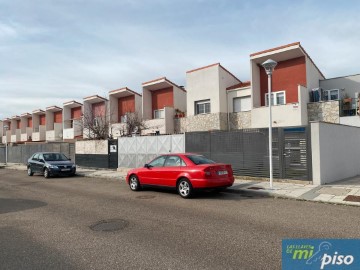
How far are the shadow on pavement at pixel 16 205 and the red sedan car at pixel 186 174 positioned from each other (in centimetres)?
384

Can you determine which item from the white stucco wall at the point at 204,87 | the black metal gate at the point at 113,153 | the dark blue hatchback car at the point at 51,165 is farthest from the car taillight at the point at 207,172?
the white stucco wall at the point at 204,87

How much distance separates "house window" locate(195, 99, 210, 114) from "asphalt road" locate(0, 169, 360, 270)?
604 inches

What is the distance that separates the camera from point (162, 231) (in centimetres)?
638

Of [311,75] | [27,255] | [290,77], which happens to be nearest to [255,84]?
[290,77]

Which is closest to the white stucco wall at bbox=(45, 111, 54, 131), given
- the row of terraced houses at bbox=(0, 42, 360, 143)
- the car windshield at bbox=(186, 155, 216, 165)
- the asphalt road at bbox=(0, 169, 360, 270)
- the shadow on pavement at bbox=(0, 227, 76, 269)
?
the row of terraced houses at bbox=(0, 42, 360, 143)

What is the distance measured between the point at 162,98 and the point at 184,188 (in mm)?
21577

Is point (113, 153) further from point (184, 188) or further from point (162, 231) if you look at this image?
point (162, 231)

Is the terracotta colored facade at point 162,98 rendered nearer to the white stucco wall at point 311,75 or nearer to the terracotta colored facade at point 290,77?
the terracotta colored facade at point 290,77

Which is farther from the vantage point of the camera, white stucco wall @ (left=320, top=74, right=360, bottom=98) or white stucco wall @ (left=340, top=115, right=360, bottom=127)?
white stucco wall @ (left=320, top=74, right=360, bottom=98)

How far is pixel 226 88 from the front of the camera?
24797 mm

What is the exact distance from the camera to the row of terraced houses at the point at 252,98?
19906 millimetres

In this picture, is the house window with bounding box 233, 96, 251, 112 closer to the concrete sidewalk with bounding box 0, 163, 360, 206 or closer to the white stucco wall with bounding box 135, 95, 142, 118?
the concrete sidewalk with bounding box 0, 163, 360, 206

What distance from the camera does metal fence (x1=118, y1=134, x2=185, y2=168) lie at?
17594 millimetres

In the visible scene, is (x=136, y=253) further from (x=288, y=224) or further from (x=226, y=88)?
(x=226, y=88)
